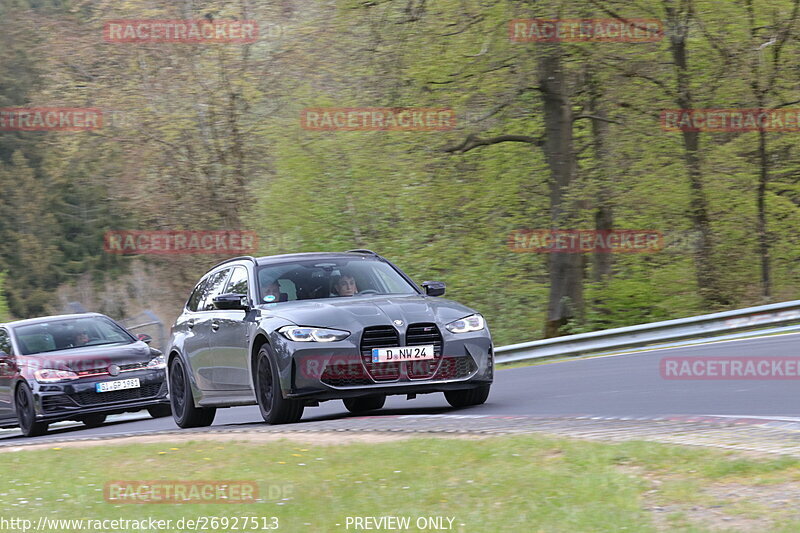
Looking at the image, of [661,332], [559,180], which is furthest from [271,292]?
[559,180]

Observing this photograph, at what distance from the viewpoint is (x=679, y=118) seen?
26.5 m

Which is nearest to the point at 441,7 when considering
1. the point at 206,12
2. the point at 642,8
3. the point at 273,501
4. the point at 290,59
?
the point at 642,8

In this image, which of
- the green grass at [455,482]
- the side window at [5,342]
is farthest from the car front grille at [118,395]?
the green grass at [455,482]

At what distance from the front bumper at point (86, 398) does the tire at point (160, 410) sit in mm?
444

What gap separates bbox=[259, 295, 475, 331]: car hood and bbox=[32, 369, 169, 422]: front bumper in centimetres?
499

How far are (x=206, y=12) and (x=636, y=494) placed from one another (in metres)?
31.3

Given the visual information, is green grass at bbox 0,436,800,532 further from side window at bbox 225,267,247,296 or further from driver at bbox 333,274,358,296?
side window at bbox 225,267,247,296

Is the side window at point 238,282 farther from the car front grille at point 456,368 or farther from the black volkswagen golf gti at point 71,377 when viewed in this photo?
the black volkswagen golf gti at point 71,377

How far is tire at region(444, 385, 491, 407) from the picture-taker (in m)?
13.1

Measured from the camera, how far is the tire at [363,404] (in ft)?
47.3

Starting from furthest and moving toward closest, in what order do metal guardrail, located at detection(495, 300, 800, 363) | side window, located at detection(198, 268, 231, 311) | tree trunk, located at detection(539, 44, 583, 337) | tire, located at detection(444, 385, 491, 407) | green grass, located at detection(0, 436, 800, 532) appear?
tree trunk, located at detection(539, 44, 583, 337), metal guardrail, located at detection(495, 300, 800, 363), side window, located at detection(198, 268, 231, 311), tire, located at detection(444, 385, 491, 407), green grass, located at detection(0, 436, 800, 532)

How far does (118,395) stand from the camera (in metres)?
17.5

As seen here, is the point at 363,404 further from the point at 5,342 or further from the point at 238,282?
the point at 5,342

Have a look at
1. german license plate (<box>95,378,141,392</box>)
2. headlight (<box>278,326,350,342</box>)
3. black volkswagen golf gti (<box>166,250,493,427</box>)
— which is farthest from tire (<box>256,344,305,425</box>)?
german license plate (<box>95,378,141,392</box>)
